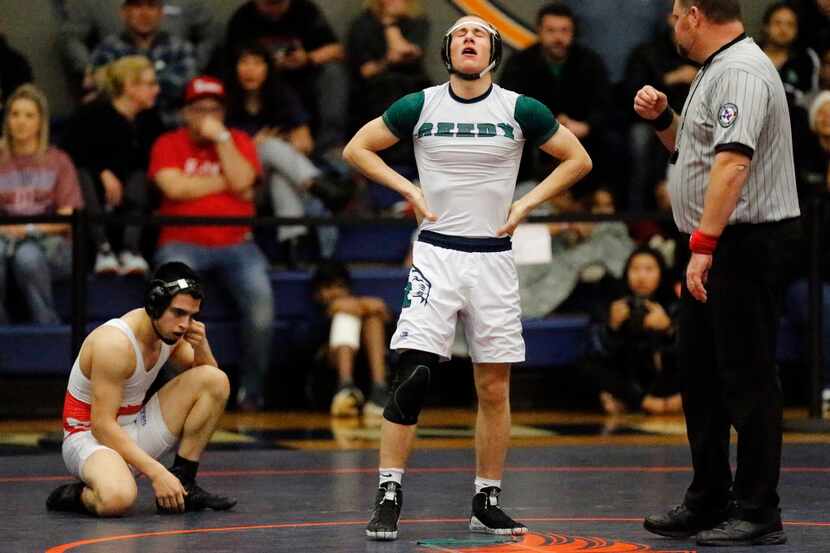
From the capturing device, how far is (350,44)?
480 inches

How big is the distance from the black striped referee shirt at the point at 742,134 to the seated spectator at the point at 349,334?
4720 mm

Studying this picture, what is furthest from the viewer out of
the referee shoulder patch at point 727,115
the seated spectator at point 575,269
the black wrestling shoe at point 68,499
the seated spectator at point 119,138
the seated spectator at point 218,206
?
the seated spectator at point 119,138

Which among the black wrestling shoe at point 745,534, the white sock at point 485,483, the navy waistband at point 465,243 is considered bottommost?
the black wrestling shoe at point 745,534

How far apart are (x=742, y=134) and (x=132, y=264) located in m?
5.51

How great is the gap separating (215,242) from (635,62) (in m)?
3.13

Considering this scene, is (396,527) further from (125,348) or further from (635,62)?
(635,62)

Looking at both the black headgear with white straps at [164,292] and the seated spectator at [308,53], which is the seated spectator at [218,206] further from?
the black headgear with white straps at [164,292]

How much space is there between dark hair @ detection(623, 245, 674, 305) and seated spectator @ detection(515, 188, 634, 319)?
68mm

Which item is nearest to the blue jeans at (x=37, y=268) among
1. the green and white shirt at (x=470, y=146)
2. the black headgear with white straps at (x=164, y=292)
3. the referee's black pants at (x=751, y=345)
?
the black headgear with white straps at (x=164, y=292)

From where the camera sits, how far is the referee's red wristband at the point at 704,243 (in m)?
6.01

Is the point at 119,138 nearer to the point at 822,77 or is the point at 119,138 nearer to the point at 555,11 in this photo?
the point at 555,11

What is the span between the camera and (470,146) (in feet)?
20.9

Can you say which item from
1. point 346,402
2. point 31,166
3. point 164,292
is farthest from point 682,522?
point 31,166

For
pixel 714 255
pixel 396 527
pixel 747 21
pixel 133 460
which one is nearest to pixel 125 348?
Result: pixel 133 460
